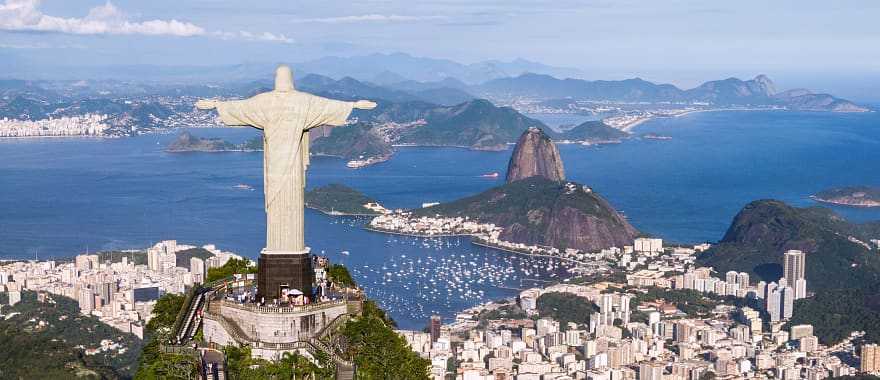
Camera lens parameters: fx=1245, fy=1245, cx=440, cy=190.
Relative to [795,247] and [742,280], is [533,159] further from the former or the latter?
[742,280]

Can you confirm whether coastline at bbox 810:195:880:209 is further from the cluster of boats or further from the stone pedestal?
the stone pedestal

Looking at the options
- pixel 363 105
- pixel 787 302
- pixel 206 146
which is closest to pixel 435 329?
pixel 787 302

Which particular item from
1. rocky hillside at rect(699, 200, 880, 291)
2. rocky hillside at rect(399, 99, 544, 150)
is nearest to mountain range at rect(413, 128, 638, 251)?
rocky hillside at rect(699, 200, 880, 291)

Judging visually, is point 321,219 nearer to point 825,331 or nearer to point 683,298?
point 683,298

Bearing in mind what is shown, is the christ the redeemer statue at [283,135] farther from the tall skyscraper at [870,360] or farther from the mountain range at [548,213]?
the mountain range at [548,213]

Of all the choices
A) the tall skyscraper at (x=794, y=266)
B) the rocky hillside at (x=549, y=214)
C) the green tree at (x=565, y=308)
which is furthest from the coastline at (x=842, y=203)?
the green tree at (x=565, y=308)

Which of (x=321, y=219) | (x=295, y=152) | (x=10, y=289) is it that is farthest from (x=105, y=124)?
(x=295, y=152)

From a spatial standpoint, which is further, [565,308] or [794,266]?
[794,266]
